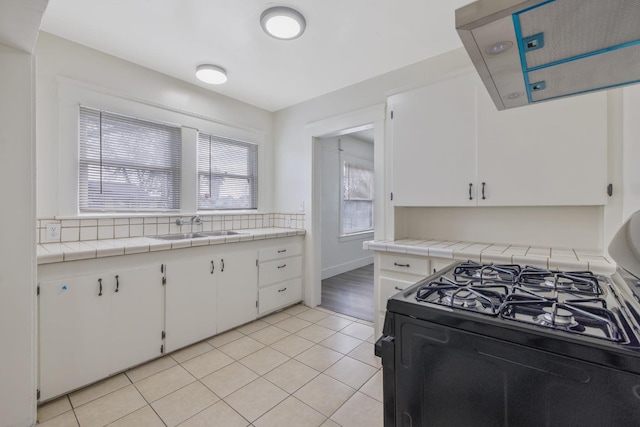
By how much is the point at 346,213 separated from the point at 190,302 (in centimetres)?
343

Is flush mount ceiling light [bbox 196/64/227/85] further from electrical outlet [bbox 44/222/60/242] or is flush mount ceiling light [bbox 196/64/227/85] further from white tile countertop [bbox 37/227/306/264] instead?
electrical outlet [bbox 44/222/60/242]

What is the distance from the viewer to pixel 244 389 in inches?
75.0

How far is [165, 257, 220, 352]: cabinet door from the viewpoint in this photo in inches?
91.2

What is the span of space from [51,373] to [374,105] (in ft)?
10.8

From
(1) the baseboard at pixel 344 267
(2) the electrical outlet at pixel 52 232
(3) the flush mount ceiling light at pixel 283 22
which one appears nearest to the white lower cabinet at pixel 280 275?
(1) the baseboard at pixel 344 267

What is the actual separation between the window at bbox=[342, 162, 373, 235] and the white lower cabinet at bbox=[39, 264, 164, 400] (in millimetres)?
3545

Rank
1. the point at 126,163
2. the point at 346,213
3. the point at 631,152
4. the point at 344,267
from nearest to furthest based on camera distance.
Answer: the point at 631,152, the point at 126,163, the point at 344,267, the point at 346,213

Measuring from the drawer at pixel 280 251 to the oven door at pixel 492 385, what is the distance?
2.35 m

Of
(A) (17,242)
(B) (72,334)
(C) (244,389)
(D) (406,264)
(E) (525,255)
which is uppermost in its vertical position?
(A) (17,242)

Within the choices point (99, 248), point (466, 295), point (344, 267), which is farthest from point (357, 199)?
point (466, 295)

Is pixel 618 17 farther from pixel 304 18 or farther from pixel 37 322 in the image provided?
pixel 37 322

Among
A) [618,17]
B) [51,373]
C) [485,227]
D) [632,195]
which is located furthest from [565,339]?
[51,373]

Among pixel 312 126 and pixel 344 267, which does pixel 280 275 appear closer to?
pixel 312 126

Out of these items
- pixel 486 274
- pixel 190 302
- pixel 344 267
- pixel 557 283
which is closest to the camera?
pixel 557 283
